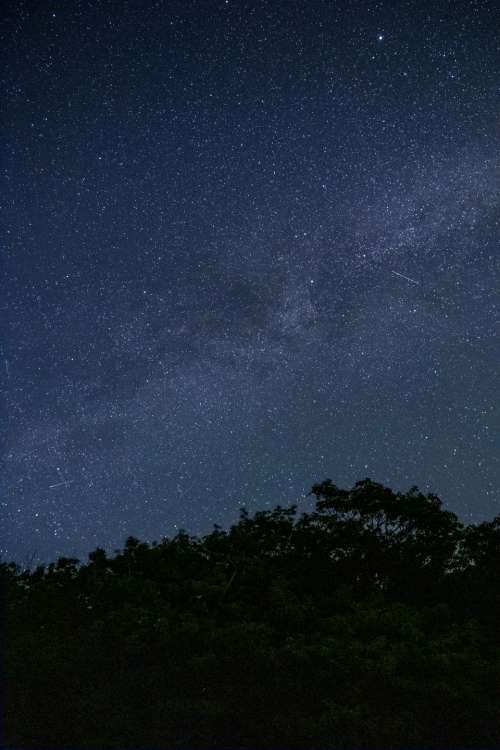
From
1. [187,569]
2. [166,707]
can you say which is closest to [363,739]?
[166,707]

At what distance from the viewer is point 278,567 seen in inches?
488

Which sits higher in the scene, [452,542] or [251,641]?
[452,542]

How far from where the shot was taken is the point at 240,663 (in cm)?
977

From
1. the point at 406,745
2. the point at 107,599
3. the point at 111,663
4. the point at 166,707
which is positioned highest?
the point at 107,599

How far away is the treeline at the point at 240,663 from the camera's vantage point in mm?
9305

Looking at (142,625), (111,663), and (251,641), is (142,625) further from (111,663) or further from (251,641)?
(251,641)

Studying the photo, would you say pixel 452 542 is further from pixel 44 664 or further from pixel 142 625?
pixel 44 664

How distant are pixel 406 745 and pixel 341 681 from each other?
1.15 meters

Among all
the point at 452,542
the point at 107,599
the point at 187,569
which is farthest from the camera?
the point at 452,542

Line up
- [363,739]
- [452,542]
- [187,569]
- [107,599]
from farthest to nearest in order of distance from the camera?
[452,542] → [187,569] → [107,599] → [363,739]

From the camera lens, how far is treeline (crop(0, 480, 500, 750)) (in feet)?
30.5

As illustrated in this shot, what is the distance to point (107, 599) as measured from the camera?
1142 centimetres

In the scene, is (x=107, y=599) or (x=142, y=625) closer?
(x=142, y=625)

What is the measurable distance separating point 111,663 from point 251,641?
7.27 ft
